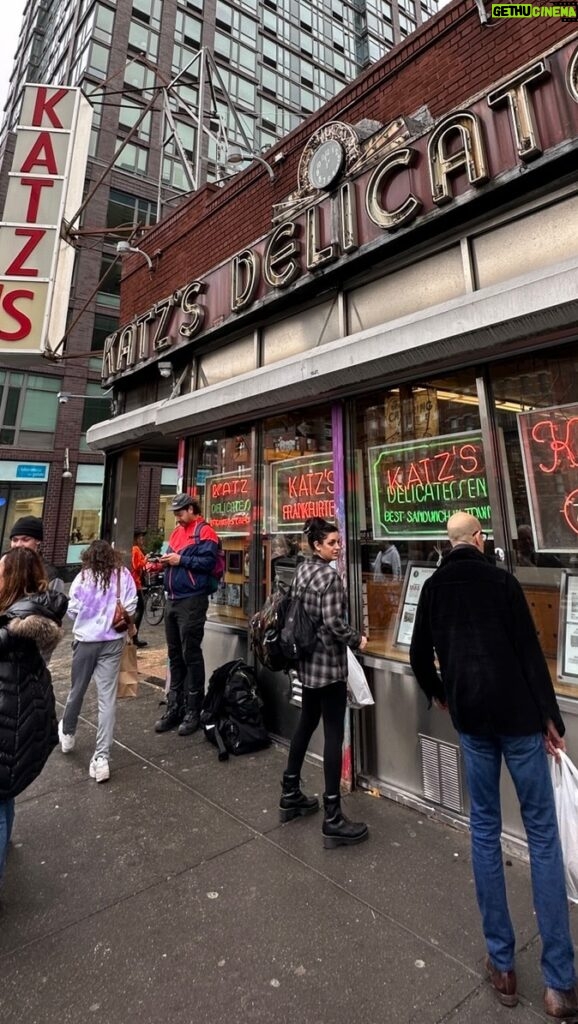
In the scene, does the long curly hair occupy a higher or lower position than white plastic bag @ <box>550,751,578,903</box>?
higher

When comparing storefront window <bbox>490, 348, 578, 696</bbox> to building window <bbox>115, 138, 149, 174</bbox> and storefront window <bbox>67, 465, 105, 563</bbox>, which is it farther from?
building window <bbox>115, 138, 149, 174</bbox>

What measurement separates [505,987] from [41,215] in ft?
30.6

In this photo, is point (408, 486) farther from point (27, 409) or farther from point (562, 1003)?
point (27, 409)

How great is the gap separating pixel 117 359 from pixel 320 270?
13.0 ft

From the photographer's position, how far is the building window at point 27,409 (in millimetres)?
21250

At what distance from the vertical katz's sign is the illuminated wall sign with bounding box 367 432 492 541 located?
531 centimetres

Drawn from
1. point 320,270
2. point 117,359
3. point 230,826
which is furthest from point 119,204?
point 230,826

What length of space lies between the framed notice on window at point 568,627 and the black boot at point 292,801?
6.33 feet

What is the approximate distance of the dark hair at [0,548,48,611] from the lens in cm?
270

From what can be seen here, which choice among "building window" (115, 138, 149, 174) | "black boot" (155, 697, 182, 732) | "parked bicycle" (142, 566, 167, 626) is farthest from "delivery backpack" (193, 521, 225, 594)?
"building window" (115, 138, 149, 174)

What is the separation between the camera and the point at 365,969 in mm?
2113

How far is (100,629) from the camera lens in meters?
3.92

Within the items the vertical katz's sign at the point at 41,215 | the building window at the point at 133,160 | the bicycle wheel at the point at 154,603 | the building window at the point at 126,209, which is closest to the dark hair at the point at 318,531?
the vertical katz's sign at the point at 41,215

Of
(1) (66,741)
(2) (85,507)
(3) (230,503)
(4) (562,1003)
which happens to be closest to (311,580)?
(4) (562,1003)
